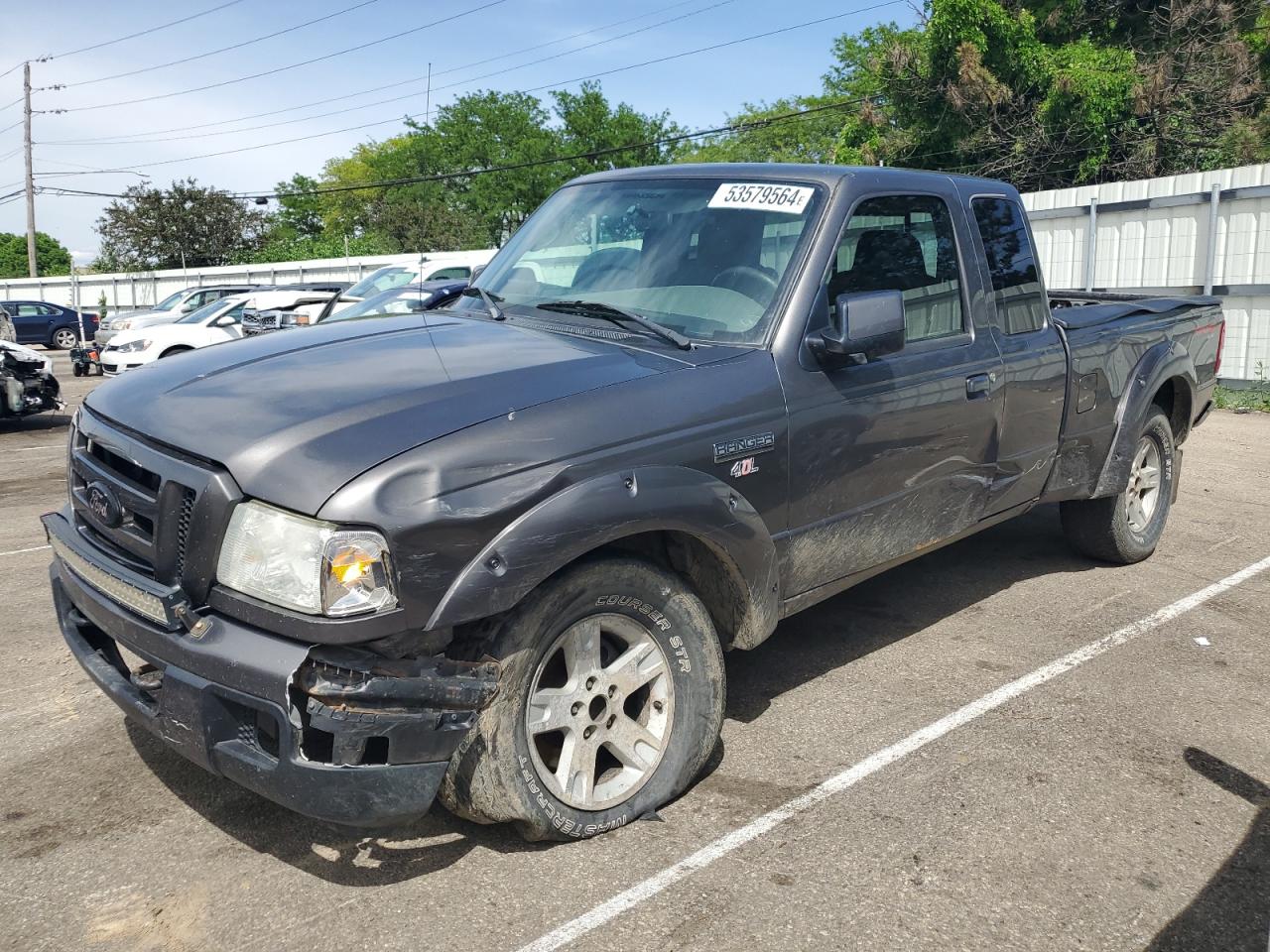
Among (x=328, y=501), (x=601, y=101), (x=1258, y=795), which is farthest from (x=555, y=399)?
(x=601, y=101)

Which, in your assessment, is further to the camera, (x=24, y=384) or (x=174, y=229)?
(x=174, y=229)

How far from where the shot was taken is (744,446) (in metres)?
3.45

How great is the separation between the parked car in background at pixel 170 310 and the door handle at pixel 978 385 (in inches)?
760

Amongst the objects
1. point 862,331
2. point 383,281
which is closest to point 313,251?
point 383,281

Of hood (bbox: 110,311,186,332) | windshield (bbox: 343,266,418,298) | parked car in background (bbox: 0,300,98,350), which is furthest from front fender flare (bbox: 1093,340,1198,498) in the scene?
parked car in background (bbox: 0,300,98,350)

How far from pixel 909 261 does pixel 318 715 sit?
2.91 meters

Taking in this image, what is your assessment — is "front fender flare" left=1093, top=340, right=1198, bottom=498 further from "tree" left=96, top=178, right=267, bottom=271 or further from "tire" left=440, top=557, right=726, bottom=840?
"tree" left=96, top=178, right=267, bottom=271

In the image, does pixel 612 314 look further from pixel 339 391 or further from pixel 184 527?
pixel 184 527

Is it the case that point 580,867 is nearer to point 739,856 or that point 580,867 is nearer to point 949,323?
point 739,856

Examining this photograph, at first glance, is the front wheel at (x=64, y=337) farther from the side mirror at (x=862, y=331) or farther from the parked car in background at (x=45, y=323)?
the side mirror at (x=862, y=331)

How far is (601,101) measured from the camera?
65.4m

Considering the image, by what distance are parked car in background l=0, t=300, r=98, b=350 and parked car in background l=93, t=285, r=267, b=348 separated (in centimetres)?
863

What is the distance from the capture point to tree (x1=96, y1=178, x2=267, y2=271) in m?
61.2

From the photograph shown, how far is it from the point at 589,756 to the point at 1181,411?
15.5 ft
